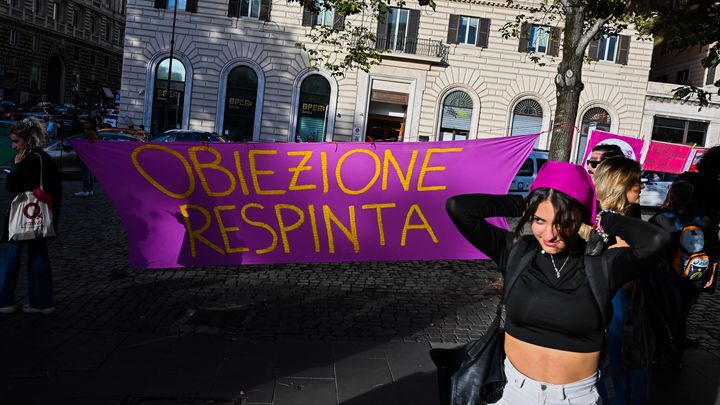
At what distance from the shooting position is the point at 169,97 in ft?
104

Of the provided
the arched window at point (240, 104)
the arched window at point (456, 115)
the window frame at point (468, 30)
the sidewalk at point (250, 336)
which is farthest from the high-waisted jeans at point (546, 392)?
the window frame at point (468, 30)

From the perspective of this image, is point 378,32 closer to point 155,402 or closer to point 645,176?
point 645,176

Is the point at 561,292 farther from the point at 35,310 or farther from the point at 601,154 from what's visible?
the point at 35,310

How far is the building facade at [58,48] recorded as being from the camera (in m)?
48.9

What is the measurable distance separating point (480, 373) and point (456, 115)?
30.8 m

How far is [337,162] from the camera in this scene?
22.9ft

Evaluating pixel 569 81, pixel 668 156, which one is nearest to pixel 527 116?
pixel 668 156

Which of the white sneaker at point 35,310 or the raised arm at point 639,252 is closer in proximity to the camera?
the raised arm at point 639,252

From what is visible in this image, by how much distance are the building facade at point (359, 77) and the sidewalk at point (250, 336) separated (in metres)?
24.2

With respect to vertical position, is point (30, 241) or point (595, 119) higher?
point (595, 119)

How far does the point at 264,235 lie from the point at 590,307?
15.8 ft

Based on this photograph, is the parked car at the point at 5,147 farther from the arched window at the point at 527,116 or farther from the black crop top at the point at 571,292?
the arched window at the point at 527,116

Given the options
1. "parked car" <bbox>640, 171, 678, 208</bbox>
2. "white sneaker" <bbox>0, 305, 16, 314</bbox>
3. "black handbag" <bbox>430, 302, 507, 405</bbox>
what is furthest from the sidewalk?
"parked car" <bbox>640, 171, 678, 208</bbox>

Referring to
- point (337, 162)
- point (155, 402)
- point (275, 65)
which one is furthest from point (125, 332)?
point (275, 65)
